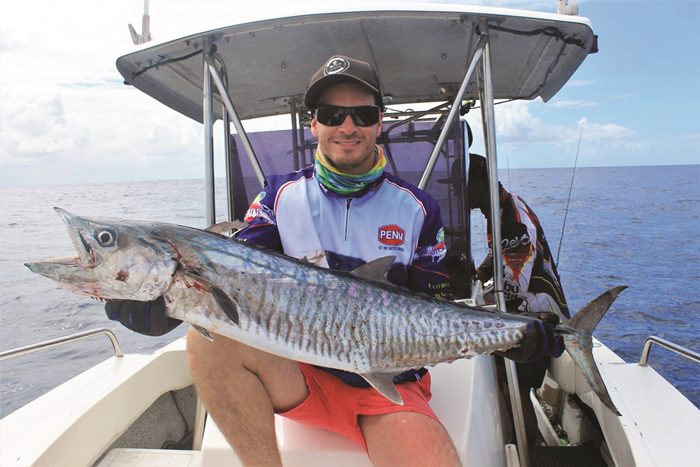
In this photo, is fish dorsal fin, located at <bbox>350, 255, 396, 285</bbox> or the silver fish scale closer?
the silver fish scale

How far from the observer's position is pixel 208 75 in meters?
3.29

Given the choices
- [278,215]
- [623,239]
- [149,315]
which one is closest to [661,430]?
[278,215]

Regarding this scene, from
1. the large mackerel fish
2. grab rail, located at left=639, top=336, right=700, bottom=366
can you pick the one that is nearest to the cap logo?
the large mackerel fish

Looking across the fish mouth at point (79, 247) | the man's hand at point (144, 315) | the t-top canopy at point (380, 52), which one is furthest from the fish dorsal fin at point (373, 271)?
the t-top canopy at point (380, 52)

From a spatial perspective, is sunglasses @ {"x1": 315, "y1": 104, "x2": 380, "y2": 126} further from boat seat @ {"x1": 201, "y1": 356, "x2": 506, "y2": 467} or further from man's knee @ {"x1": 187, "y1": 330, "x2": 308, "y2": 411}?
boat seat @ {"x1": 201, "y1": 356, "x2": 506, "y2": 467}

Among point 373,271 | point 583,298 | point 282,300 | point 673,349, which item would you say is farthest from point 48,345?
point 583,298

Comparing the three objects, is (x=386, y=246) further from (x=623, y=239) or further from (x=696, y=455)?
(x=623, y=239)

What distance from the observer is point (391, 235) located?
2502mm

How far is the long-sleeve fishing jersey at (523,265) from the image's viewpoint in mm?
3873

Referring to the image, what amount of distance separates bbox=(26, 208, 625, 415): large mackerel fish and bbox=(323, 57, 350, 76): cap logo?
0.95 metres

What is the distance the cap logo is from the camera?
2412 mm

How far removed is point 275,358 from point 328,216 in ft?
2.42

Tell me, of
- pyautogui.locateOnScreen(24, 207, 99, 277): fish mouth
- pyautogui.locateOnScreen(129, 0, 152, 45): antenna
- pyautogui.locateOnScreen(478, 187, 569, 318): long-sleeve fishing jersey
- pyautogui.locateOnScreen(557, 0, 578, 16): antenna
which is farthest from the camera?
pyautogui.locateOnScreen(478, 187, 569, 318): long-sleeve fishing jersey

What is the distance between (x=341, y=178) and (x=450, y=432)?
1.25 metres
